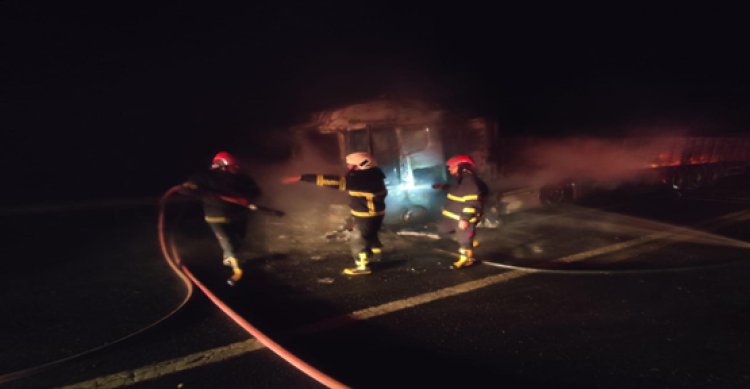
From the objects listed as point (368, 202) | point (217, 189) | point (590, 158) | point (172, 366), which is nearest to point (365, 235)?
point (368, 202)

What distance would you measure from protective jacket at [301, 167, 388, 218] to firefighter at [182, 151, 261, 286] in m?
0.85

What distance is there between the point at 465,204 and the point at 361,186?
4.86ft

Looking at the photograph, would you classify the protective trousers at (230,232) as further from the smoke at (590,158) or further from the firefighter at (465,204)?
the smoke at (590,158)

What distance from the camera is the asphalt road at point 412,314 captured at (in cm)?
313

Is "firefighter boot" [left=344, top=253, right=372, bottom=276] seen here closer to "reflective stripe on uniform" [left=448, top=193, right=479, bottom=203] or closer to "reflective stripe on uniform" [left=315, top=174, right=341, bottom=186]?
"reflective stripe on uniform" [left=315, top=174, right=341, bottom=186]

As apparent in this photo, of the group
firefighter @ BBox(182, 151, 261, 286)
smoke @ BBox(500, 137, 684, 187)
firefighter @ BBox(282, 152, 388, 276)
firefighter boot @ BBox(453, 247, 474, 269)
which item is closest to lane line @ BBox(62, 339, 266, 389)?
firefighter @ BBox(182, 151, 261, 286)

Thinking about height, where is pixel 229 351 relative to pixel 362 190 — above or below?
below

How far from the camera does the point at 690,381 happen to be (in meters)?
2.94

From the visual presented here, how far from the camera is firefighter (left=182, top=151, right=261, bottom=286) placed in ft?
16.6

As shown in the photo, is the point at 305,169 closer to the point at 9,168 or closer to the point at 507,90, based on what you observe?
the point at 9,168

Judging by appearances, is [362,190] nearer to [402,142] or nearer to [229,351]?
[229,351]

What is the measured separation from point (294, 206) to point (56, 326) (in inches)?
212

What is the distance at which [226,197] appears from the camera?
16.8 ft

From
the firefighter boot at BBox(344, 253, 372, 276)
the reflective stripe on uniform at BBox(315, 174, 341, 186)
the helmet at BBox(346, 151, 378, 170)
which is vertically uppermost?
the helmet at BBox(346, 151, 378, 170)
